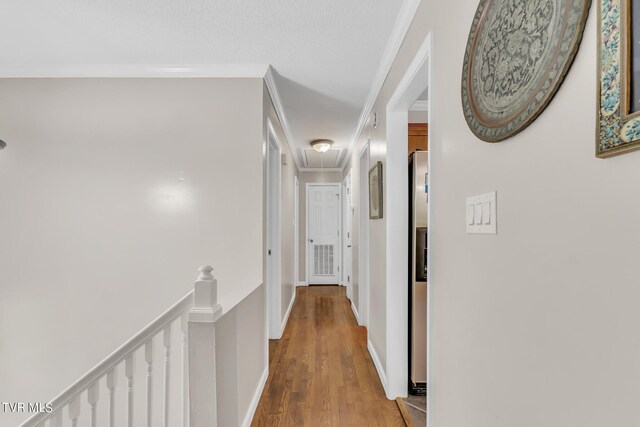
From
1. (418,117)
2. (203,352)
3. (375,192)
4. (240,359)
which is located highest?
(418,117)

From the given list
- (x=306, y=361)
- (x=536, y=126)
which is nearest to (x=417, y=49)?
(x=536, y=126)

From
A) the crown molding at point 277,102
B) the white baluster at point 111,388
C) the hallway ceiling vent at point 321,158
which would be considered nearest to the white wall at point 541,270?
the white baluster at point 111,388

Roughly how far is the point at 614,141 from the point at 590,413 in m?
0.51

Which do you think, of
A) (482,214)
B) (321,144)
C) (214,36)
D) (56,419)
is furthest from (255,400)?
(321,144)

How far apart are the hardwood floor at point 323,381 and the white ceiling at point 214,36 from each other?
7.55 feet

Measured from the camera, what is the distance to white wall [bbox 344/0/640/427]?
2.01ft

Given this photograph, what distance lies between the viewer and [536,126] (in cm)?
82

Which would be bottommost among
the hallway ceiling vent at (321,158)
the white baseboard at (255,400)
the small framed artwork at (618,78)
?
the white baseboard at (255,400)

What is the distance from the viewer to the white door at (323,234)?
6.53 metres

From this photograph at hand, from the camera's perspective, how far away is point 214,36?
2.14 metres

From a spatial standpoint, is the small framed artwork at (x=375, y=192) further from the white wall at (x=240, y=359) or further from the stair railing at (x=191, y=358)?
the stair railing at (x=191, y=358)

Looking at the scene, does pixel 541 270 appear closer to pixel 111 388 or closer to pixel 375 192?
pixel 111 388

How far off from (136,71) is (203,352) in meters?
2.11

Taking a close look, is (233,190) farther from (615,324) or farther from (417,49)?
(615,324)
